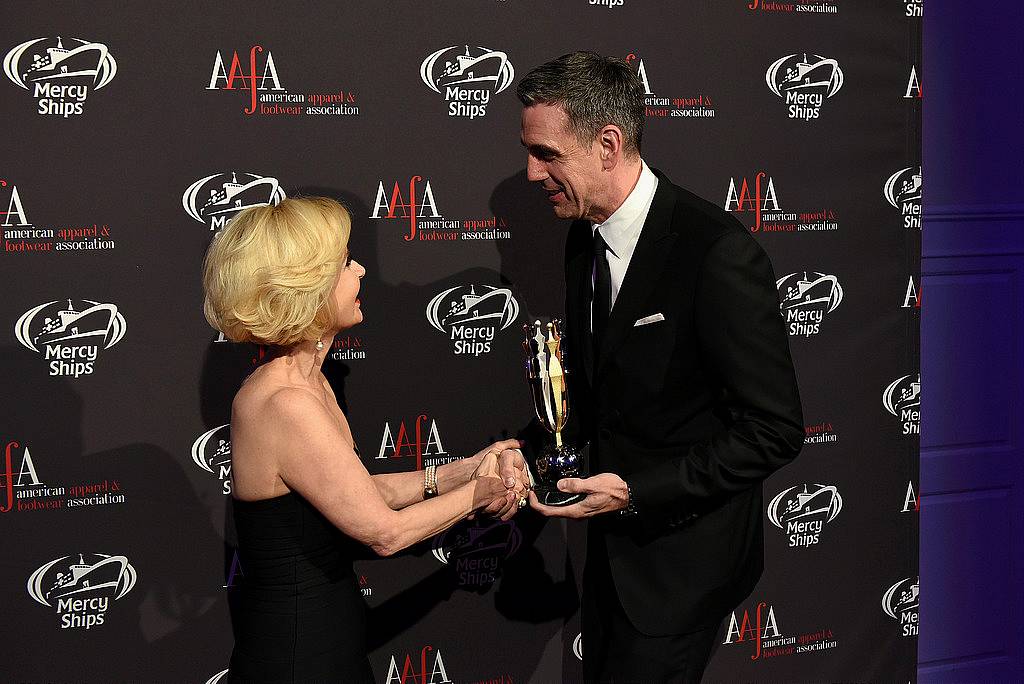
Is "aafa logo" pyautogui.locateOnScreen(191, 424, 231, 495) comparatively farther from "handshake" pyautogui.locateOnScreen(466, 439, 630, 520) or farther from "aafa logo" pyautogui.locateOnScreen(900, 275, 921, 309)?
"aafa logo" pyautogui.locateOnScreen(900, 275, 921, 309)

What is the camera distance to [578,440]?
10.3 feet

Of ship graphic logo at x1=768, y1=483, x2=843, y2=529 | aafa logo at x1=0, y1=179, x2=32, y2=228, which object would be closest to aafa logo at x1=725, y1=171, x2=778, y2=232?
ship graphic logo at x1=768, y1=483, x2=843, y2=529

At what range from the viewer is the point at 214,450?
351 cm

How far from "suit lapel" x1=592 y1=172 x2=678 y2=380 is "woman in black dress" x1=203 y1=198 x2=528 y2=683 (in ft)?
2.19

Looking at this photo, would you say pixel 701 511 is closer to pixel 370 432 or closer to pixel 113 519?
pixel 370 432

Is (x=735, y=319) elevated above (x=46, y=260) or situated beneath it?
situated beneath

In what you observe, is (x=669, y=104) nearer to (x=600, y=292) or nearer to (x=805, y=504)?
(x=600, y=292)

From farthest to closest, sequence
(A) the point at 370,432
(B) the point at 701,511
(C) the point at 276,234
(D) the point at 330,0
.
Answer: (A) the point at 370,432 → (D) the point at 330,0 → (B) the point at 701,511 → (C) the point at 276,234

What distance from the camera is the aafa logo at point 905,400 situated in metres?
4.19

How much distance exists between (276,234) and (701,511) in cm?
130

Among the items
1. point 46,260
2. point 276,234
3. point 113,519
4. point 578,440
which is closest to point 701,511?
point 578,440

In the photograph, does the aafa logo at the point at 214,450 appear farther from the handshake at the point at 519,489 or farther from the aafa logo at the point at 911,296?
the aafa logo at the point at 911,296

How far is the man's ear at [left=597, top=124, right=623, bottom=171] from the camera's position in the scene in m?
2.70

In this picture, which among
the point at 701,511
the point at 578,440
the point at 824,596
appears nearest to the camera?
the point at 701,511
